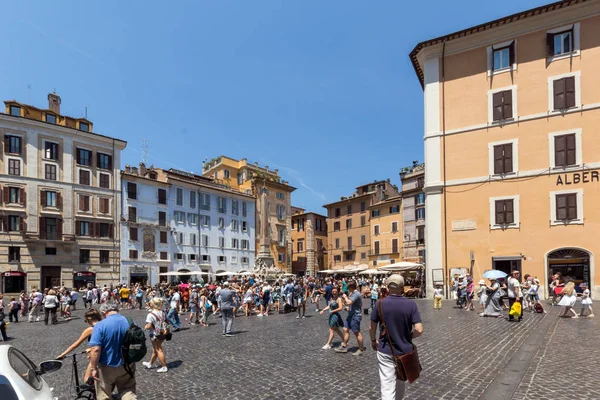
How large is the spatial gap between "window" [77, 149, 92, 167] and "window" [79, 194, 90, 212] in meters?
3.12

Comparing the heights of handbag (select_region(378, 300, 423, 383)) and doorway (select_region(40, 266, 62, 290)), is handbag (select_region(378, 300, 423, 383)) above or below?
above

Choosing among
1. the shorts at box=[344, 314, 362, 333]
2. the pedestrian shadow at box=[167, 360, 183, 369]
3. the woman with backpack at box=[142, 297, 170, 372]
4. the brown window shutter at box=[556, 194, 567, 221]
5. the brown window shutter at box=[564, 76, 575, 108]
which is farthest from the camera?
the brown window shutter at box=[564, 76, 575, 108]

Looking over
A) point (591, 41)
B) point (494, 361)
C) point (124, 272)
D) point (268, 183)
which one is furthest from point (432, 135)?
point (268, 183)

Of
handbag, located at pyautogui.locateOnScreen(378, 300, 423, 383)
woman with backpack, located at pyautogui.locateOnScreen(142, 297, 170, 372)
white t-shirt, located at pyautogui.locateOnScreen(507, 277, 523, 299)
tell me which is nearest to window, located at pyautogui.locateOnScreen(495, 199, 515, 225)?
white t-shirt, located at pyautogui.locateOnScreen(507, 277, 523, 299)

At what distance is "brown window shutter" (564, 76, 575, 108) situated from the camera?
2347 centimetres

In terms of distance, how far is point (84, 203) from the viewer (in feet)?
134

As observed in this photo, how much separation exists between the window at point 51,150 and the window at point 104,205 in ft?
17.6

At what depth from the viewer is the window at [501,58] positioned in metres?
25.1

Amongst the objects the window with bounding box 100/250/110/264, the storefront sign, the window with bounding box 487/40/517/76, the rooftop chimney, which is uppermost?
the rooftop chimney

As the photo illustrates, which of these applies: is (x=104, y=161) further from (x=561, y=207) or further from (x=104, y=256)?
(x=561, y=207)

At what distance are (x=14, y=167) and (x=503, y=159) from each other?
122 feet

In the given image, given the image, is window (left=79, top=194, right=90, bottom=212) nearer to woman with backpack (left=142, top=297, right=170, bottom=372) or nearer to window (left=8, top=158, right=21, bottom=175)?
window (left=8, top=158, right=21, bottom=175)

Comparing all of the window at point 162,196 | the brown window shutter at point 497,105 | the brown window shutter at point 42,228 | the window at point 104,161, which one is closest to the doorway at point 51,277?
the brown window shutter at point 42,228

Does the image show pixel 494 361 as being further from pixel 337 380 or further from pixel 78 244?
pixel 78 244
